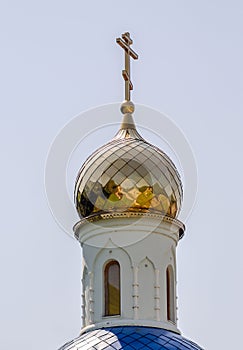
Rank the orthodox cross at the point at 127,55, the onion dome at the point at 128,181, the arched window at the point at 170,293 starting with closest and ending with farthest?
the onion dome at the point at 128,181
the arched window at the point at 170,293
the orthodox cross at the point at 127,55

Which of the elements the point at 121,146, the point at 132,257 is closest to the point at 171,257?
the point at 132,257

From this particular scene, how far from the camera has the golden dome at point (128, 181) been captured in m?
21.8

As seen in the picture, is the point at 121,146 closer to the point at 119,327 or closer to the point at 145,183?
the point at 145,183

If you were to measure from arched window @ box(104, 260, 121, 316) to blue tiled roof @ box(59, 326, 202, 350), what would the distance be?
1.82 feet

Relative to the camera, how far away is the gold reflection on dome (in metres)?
21.8

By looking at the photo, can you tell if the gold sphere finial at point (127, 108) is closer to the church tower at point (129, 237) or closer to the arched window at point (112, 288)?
the church tower at point (129, 237)

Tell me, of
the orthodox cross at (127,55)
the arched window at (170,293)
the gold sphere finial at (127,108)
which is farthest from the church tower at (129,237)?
the orthodox cross at (127,55)

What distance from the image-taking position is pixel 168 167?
73.8 feet

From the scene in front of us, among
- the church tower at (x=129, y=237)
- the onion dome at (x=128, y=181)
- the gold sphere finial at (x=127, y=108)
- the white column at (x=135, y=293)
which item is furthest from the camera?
the gold sphere finial at (x=127, y=108)

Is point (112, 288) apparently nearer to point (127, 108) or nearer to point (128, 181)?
point (128, 181)

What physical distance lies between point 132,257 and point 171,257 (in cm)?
93

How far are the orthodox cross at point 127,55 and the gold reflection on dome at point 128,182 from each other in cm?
129

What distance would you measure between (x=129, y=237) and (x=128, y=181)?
41.0 inches

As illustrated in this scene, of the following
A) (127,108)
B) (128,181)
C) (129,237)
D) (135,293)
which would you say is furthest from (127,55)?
(135,293)
